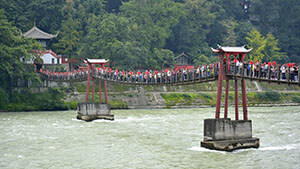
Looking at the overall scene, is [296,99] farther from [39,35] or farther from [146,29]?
[39,35]

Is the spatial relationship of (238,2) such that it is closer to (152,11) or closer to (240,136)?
(152,11)

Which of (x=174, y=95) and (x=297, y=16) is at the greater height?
(x=297, y=16)

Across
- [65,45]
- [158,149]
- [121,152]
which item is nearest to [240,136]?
[158,149]

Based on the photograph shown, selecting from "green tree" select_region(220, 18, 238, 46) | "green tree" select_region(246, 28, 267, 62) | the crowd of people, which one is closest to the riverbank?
"green tree" select_region(246, 28, 267, 62)

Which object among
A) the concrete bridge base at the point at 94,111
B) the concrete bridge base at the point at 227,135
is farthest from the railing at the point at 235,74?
the concrete bridge base at the point at 94,111

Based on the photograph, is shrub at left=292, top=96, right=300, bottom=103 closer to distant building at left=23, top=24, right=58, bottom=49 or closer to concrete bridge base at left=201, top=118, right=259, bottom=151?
distant building at left=23, top=24, right=58, bottom=49

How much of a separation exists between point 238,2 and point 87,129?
3033 inches

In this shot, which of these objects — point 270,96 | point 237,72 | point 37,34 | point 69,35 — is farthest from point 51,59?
point 237,72

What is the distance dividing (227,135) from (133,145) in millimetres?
7259

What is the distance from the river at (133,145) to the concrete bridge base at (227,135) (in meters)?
0.57

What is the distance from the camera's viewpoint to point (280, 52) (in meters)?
104

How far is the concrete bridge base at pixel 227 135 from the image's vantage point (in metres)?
31.1

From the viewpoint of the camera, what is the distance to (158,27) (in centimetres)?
9212

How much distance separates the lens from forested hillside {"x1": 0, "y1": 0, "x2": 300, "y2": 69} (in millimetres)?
82500
